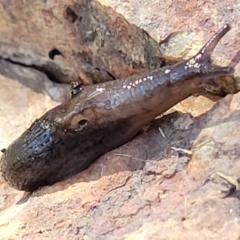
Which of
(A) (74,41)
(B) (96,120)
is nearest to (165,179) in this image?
(B) (96,120)

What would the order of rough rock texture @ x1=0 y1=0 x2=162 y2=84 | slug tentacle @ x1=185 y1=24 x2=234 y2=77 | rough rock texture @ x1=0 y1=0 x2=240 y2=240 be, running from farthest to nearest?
rough rock texture @ x1=0 y1=0 x2=162 y2=84
slug tentacle @ x1=185 y1=24 x2=234 y2=77
rough rock texture @ x1=0 y1=0 x2=240 y2=240

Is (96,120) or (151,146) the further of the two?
(96,120)

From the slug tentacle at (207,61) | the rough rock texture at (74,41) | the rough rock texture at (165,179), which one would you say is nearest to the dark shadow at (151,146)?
the rough rock texture at (165,179)

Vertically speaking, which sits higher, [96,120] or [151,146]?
[96,120]

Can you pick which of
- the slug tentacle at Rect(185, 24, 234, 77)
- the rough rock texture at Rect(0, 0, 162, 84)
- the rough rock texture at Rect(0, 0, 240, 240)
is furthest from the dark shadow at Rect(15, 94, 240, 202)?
the rough rock texture at Rect(0, 0, 162, 84)

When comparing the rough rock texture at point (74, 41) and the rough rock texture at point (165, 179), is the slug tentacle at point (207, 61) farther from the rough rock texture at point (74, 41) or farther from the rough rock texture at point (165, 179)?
the rough rock texture at point (74, 41)

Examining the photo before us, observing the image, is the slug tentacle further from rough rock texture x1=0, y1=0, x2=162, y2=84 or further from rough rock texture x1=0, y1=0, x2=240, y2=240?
rough rock texture x1=0, y1=0, x2=162, y2=84

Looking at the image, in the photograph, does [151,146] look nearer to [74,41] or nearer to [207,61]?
[207,61]
